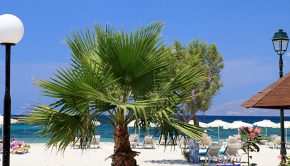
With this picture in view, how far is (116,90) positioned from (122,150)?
118 cm

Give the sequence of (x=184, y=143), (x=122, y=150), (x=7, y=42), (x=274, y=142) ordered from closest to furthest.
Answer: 1. (x=7, y=42)
2. (x=122, y=150)
3. (x=184, y=143)
4. (x=274, y=142)

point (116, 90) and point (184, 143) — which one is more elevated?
point (116, 90)

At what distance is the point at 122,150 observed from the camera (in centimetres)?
958

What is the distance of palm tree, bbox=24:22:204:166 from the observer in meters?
8.98

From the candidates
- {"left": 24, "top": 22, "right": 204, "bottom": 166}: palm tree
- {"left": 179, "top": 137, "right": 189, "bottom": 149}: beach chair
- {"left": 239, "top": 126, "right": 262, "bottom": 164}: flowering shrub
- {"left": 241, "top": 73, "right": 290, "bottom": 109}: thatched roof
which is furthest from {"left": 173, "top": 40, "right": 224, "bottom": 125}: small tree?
{"left": 241, "top": 73, "right": 290, "bottom": 109}: thatched roof

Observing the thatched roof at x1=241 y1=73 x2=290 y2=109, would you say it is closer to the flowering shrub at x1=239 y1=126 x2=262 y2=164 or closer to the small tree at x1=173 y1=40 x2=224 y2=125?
the flowering shrub at x1=239 y1=126 x2=262 y2=164

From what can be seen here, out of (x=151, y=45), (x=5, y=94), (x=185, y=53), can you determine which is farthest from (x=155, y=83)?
(x=185, y=53)

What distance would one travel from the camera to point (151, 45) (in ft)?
32.1

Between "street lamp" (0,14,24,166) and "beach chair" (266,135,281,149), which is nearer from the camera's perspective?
"street lamp" (0,14,24,166)

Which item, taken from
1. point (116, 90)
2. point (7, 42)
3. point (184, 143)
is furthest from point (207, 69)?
point (7, 42)

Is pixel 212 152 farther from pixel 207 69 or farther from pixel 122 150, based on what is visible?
pixel 122 150

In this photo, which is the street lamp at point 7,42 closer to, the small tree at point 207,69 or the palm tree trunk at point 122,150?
the palm tree trunk at point 122,150

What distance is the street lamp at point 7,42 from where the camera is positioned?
6992 mm

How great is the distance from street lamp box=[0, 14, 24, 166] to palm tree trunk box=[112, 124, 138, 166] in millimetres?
2875
